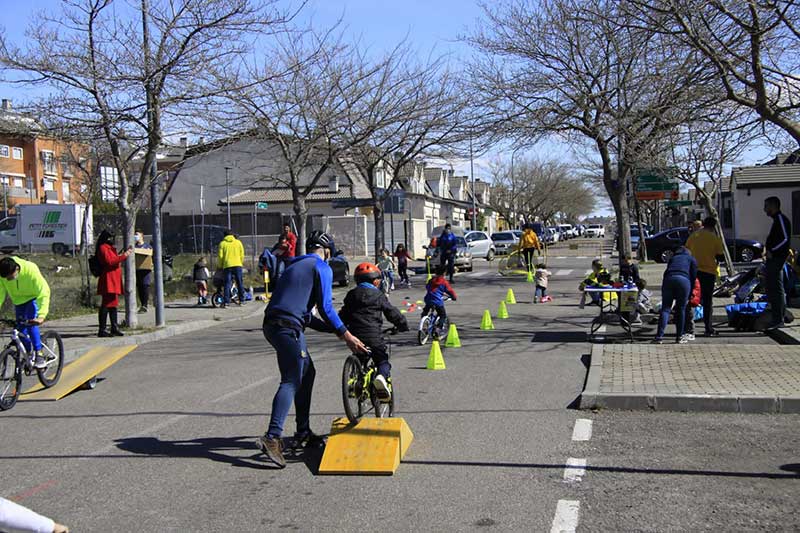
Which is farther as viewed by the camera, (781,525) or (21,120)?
(21,120)

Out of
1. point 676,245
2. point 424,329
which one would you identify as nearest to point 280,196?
point 676,245

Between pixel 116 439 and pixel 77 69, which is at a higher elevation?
pixel 77 69

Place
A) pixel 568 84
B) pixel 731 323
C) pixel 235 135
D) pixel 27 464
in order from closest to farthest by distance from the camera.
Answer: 1. pixel 27 464
2. pixel 731 323
3. pixel 235 135
4. pixel 568 84

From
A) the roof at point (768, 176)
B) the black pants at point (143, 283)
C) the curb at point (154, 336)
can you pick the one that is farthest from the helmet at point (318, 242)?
the roof at point (768, 176)

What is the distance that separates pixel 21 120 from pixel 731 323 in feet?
42.1

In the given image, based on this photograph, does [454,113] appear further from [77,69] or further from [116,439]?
[116,439]

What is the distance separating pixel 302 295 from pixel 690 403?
406cm

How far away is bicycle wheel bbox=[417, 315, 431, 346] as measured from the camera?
13.0 m

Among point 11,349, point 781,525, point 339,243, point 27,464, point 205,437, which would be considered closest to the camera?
point 781,525

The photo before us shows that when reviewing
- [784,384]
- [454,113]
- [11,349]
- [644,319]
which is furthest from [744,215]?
[11,349]

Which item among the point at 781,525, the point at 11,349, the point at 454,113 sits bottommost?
the point at 781,525

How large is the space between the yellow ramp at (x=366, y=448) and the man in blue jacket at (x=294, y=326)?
38cm

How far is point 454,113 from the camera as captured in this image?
26594 mm

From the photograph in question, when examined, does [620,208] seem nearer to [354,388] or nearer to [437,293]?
[437,293]
